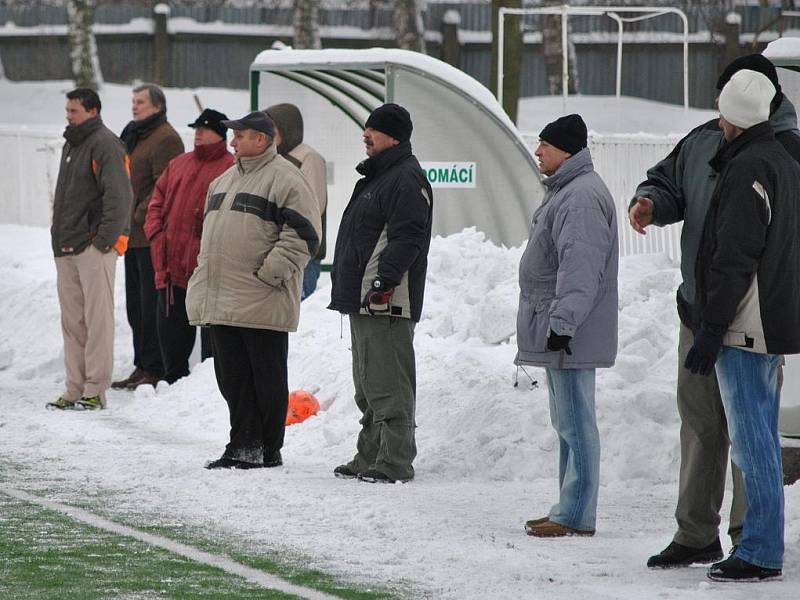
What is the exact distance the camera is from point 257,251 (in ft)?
27.9

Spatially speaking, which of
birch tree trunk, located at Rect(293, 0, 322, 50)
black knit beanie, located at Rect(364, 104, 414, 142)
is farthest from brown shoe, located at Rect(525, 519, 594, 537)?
birch tree trunk, located at Rect(293, 0, 322, 50)

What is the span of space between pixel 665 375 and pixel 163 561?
380 centimetres

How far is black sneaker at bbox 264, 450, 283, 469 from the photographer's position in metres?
8.61

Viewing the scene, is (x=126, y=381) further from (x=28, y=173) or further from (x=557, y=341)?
(x=28, y=173)

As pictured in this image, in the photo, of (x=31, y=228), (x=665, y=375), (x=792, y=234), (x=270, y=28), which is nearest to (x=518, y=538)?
(x=792, y=234)

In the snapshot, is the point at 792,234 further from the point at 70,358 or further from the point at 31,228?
the point at 31,228

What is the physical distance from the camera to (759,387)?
5.96 m

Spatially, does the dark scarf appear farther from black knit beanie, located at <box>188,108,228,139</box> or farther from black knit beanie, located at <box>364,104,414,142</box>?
black knit beanie, located at <box>364,104,414,142</box>

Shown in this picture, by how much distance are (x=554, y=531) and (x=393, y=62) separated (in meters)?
7.11

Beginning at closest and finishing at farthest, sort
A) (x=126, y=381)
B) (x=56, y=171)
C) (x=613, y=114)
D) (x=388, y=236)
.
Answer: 1. (x=388, y=236)
2. (x=126, y=381)
3. (x=56, y=171)
4. (x=613, y=114)

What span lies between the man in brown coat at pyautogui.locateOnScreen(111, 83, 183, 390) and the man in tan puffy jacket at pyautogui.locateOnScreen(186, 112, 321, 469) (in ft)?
10.7

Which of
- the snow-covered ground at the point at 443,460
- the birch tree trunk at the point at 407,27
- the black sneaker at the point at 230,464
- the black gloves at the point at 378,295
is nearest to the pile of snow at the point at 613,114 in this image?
the birch tree trunk at the point at 407,27

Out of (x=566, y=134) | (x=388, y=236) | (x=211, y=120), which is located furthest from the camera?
(x=211, y=120)

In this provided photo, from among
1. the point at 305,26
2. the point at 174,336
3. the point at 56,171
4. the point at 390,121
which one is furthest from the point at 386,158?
the point at 305,26
